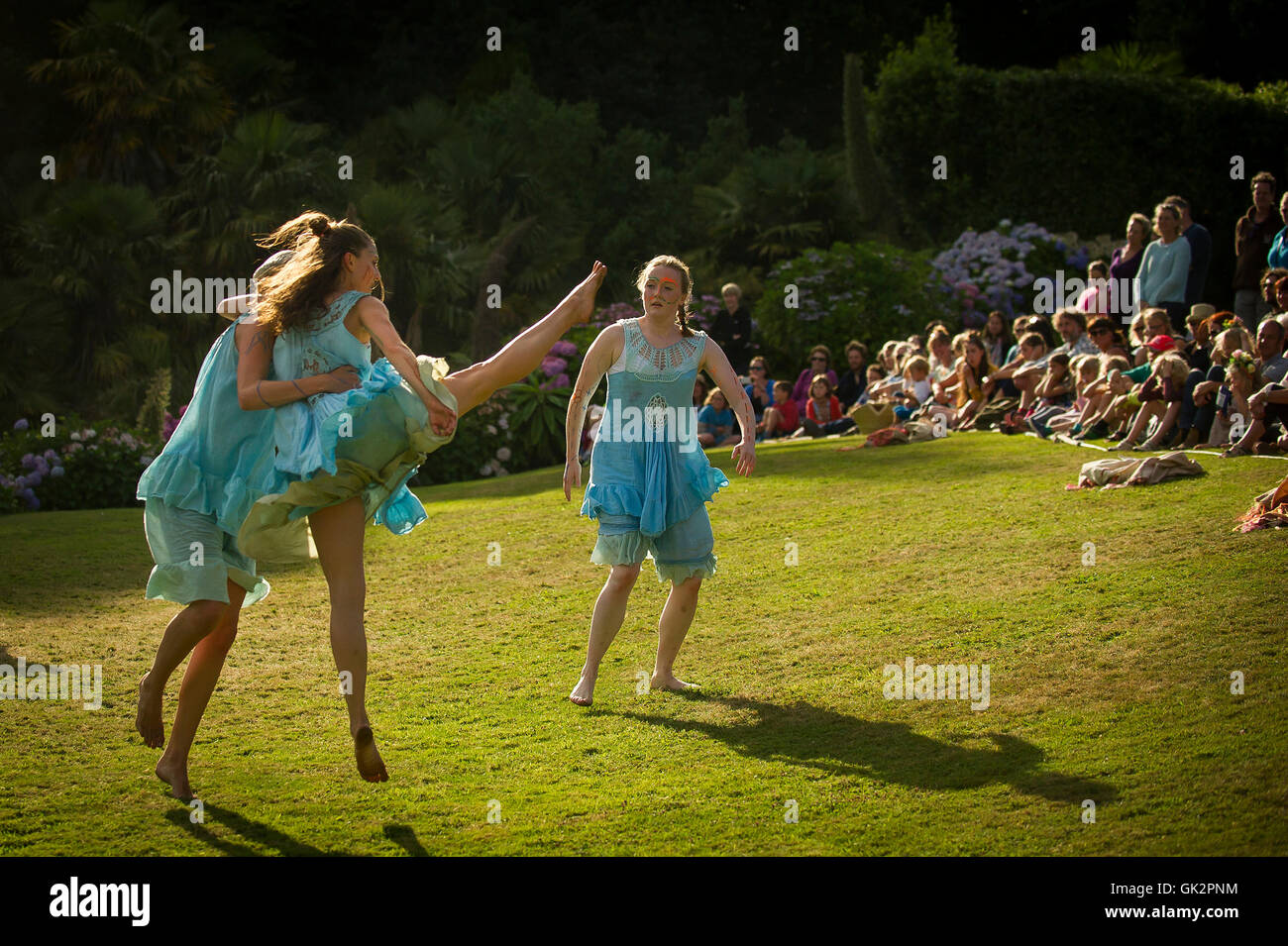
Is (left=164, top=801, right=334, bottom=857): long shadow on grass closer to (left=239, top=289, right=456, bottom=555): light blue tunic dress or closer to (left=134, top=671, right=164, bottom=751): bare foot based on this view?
(left=134, top=671, right=164, bottom=751): bare foot

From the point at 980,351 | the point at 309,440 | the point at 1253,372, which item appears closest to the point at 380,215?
the point at 980,351

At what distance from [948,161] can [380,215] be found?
9.72m

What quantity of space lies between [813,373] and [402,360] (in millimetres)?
11181

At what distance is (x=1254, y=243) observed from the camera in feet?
44.2

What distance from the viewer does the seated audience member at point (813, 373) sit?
611 inches

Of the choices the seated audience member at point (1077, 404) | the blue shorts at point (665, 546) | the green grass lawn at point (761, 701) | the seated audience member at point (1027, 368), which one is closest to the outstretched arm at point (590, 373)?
the blue shorts at point (665, 546)

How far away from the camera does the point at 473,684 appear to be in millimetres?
6984

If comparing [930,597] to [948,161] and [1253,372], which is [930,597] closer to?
[1253,372]

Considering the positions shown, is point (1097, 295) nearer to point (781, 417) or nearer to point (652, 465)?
point (781, 417)

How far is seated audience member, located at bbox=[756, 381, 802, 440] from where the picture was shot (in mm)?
15516

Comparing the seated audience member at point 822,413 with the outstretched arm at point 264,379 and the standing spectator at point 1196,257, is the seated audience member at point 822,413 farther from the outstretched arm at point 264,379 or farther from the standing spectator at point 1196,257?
the outstretched arm at point 264,379

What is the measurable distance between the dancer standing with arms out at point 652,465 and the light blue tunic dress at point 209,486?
1690 millimetres

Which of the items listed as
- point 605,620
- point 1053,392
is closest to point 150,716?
point 605,620
